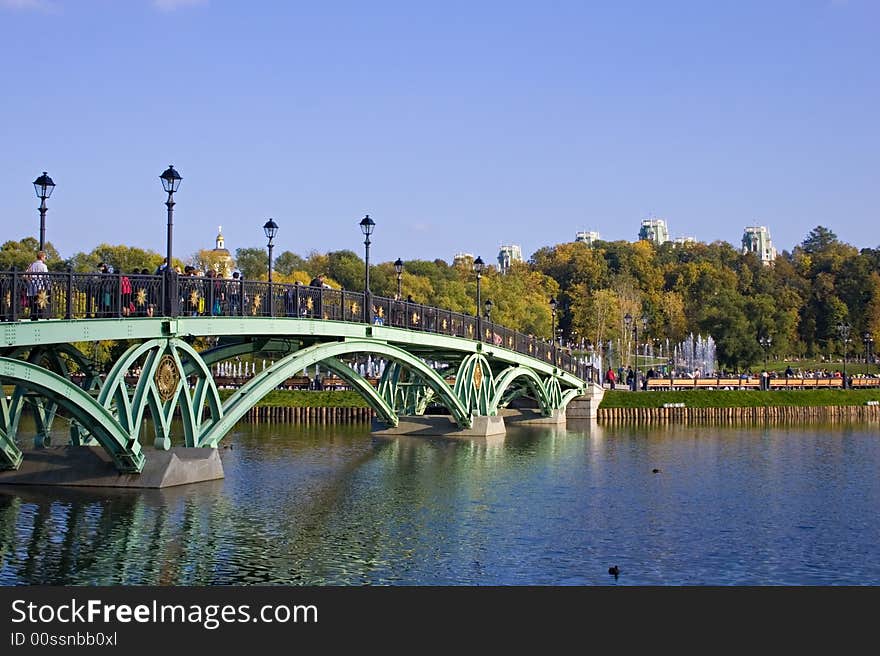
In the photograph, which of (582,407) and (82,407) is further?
(582,407)

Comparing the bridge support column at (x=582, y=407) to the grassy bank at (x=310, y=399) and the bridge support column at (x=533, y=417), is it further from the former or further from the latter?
the grassy bank at (x=310, y=399)

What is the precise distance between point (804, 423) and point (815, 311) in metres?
77.1

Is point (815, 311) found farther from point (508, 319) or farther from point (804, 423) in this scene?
point (804, 423)

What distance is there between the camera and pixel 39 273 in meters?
30.3

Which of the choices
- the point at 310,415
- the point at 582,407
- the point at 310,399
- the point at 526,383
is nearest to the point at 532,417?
the point at 526,383

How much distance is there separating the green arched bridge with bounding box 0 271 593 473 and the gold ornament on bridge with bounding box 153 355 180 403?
4cm

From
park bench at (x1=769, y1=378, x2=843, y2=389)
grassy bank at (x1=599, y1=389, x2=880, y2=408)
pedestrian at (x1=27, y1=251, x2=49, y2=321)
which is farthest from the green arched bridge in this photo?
park bench at (x1=769, y1=378, x2=843, y2=389)

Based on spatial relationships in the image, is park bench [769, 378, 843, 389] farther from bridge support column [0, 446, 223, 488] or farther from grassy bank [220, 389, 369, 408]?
bridge support column [0, 446, 223, 488]

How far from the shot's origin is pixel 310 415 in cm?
7938

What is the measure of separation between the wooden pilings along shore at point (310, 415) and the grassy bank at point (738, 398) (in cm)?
1527

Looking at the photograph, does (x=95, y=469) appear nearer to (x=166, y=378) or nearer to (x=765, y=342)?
(x=166, y=378)

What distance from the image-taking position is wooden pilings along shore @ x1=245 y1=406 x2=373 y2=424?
7800 centimetres

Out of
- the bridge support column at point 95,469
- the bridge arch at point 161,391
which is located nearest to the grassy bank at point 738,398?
the bridge arch at point 161,391

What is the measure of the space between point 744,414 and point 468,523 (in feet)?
174
